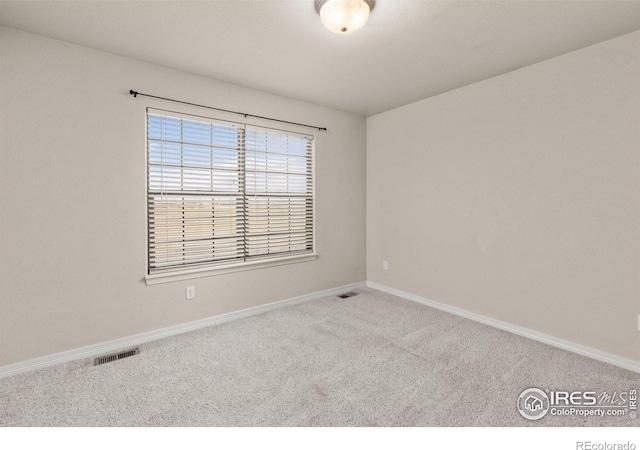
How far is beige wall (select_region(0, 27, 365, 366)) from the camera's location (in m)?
2.25

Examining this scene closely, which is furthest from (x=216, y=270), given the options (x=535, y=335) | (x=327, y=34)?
(x=535, y=335)

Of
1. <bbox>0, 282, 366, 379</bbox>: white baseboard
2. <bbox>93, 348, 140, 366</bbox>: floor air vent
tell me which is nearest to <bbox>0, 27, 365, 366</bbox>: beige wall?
<bbox>0, 282, 366, 379</bbox>: white baseboard

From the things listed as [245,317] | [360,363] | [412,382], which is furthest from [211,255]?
[412,382]

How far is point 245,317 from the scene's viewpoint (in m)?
3.38

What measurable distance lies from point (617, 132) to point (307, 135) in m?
2.83

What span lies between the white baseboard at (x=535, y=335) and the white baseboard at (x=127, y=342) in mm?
1418

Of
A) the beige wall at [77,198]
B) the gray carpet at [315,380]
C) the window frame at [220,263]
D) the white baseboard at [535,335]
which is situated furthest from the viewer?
the window frame at [220,263]

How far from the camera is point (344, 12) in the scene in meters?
1.87

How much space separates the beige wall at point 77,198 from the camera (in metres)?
2.25

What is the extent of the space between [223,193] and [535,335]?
3.26 m

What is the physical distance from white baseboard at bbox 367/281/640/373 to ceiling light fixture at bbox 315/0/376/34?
2937mm

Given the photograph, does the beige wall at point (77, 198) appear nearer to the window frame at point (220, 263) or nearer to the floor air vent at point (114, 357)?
the window frame at point (220, 263)

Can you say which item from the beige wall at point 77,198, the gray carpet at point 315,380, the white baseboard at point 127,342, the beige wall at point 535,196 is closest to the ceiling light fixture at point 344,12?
the beige wall at point 77,198

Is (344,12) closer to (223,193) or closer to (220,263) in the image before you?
(223,193)
